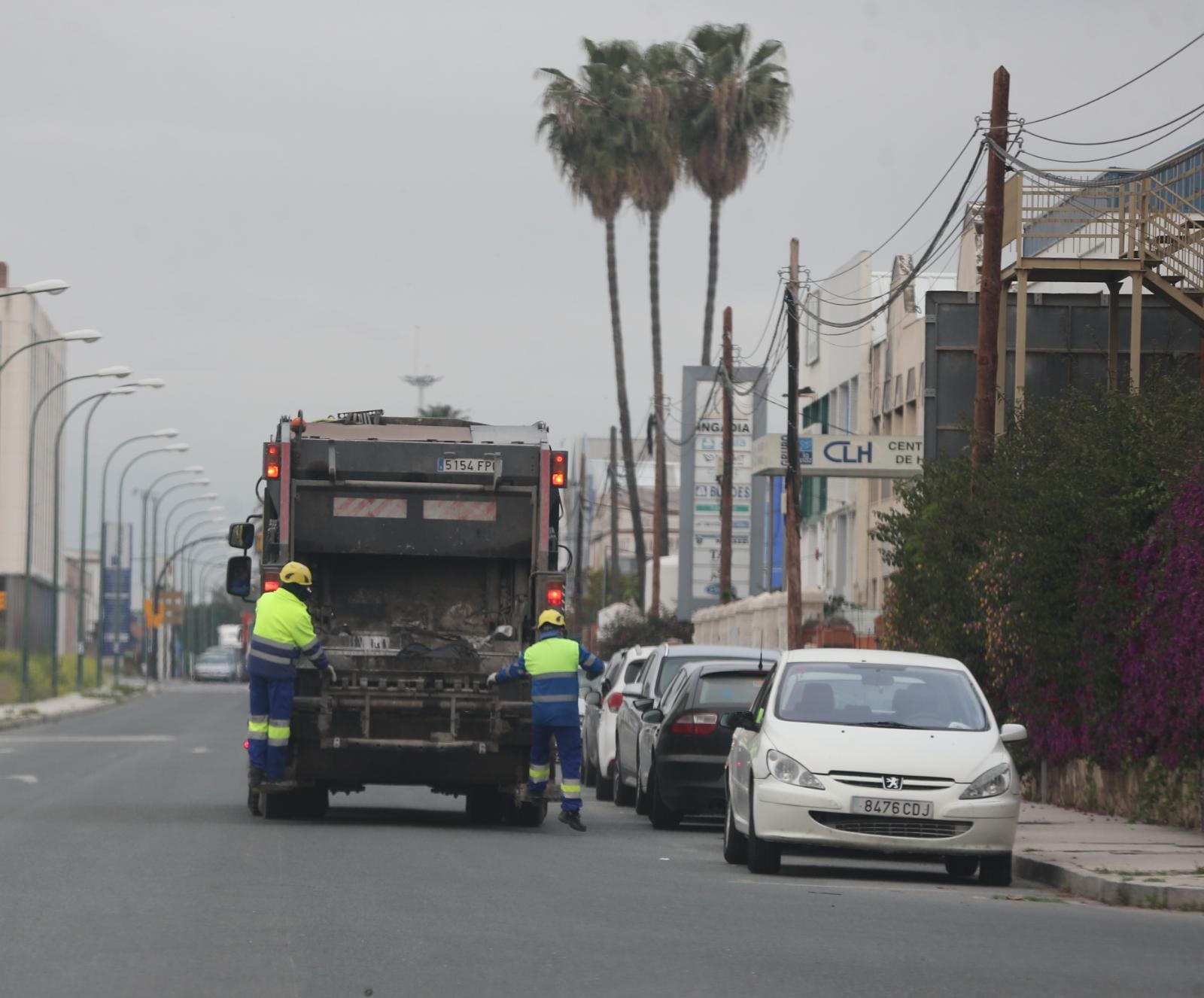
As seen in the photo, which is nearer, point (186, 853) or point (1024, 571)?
point (186, 853)

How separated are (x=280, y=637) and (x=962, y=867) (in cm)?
544

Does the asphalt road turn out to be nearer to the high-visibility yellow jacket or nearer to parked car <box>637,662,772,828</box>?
parked car <box>637,662,772,828</box>

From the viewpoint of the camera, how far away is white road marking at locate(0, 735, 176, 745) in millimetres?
39562

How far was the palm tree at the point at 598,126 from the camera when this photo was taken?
5584 centimetres

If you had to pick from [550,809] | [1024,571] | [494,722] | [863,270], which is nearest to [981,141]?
[1024,571]

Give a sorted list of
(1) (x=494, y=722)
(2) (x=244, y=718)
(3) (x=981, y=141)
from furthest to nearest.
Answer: (2) (x=244, y=718)
(3) (x=981, y=141)
(1) (x=494, y=722)

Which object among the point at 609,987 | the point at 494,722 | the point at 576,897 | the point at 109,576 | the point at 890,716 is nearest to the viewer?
the point at 609,987

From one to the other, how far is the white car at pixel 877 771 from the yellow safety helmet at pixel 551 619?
102 inches

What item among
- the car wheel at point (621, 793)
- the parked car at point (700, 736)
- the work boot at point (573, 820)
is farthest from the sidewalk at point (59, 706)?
the work boot at point (573, 820)

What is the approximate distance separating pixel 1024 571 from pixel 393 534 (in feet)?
20.7

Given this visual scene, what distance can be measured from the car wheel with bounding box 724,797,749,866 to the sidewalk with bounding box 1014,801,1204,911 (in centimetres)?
199

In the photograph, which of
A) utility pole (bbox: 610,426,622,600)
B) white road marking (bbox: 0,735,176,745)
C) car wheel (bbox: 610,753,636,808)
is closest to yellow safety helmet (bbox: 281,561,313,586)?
car wheel (bbox: 610,753,636,808)

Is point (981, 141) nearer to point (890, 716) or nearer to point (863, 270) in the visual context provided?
point (890, 716)

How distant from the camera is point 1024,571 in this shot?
69.9 feet
